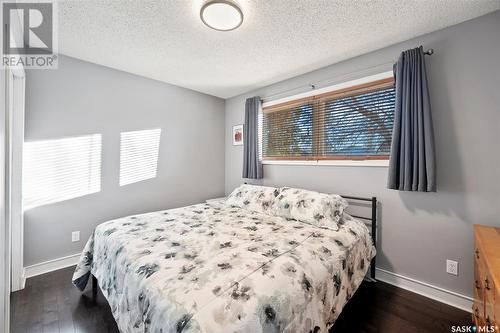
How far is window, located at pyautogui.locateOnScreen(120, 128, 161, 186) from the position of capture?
9.46 feet

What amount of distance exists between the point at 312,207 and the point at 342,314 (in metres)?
0.92

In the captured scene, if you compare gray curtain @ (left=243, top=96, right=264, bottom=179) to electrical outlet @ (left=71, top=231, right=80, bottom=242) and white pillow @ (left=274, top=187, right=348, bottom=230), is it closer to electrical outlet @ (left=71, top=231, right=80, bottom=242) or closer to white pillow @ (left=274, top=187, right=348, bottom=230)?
white pillow @ (left=274, top=187, right=348, bottom=230)

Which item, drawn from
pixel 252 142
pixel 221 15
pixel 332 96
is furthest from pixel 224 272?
pixel 252 142

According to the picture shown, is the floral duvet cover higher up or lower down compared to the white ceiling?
lower down

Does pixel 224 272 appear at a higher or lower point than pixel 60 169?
lower

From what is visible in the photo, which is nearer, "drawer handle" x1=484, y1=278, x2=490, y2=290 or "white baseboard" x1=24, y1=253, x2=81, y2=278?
"drawer handle" x1=484, y1=278, x2=490, y2=290

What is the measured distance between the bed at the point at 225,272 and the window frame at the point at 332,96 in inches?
27.2

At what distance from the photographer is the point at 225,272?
119cm

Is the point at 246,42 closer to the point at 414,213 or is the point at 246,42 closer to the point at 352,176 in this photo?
the point at 352,176

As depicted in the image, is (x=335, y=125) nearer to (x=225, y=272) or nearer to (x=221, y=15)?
(x=221, y=15)

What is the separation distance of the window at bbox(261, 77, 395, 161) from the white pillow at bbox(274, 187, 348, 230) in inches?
24.0

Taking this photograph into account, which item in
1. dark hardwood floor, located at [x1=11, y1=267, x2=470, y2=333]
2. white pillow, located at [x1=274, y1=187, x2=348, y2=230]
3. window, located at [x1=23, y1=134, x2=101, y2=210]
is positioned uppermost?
window, located at [x1=23, y1=134, x2=101, y2=210]

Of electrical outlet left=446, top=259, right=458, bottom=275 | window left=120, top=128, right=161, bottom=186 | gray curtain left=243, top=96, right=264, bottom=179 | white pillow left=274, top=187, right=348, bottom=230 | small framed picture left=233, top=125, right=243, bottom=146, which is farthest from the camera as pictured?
small framed picture left=233, top=125, right=243, bottom=146

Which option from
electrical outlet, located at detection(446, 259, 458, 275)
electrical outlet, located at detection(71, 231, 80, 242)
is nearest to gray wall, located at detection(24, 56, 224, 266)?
electrical outlet, located at detection(71, 231, 80, 242)
